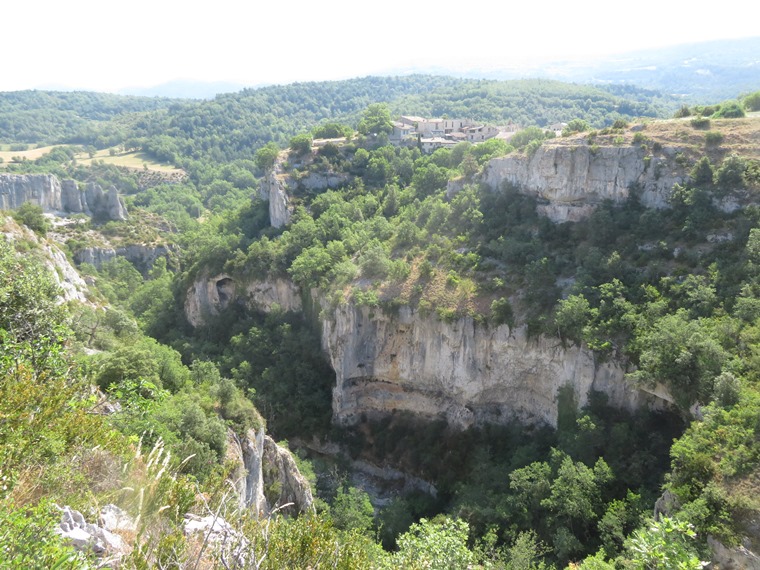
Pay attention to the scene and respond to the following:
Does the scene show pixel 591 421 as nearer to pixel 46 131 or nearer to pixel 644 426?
pixel 644 426

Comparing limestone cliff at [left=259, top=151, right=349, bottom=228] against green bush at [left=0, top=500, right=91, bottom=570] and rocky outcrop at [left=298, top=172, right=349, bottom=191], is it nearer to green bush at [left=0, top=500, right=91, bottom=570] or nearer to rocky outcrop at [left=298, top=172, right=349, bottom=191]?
rocky outcrop at [left=298, top=172, right=349, bottom=191]

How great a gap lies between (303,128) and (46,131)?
73312mm

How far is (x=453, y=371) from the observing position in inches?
1405

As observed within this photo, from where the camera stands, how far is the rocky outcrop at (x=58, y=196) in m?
72.2

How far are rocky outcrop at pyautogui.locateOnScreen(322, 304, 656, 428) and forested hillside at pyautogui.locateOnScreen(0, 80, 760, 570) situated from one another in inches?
8.2

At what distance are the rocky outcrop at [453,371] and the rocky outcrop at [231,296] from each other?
6803mm

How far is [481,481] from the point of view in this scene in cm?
3095

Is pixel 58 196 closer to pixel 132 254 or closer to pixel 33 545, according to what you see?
pixel 132 254

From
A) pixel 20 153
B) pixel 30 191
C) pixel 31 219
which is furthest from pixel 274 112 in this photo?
pixel 31 219

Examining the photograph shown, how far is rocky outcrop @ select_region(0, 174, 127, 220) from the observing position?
72.2m

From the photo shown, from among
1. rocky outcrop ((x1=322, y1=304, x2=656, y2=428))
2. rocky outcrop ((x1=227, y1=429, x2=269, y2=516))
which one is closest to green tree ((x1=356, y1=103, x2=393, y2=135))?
rocky outcrop ((x1=322, y1=304, x2=656, y2=428))

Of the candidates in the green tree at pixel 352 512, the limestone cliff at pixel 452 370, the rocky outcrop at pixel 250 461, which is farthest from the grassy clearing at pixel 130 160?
the rocky outcrop at pixel 250 461

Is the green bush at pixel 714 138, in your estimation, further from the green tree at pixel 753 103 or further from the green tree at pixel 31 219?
the green tree at pixel 31 219

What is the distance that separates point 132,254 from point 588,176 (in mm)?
58140
